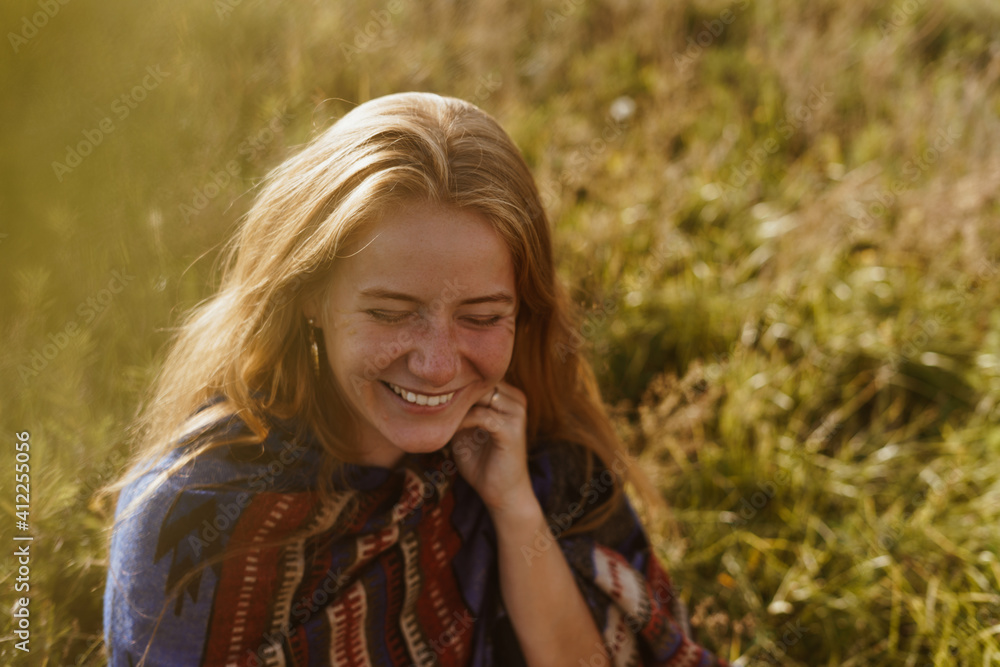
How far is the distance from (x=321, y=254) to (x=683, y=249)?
236 cm

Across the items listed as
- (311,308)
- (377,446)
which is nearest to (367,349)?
(311,308)

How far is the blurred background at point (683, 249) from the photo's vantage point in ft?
6.67

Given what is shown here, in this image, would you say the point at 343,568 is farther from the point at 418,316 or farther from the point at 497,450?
the point at 418,316

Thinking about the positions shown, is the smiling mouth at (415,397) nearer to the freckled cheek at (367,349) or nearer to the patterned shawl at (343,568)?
the freckled cheek at (367,349)

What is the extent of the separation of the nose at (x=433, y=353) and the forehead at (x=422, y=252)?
7 cm

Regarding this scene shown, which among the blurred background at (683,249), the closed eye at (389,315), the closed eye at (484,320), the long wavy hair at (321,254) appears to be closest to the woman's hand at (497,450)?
the long wavy hair at (321,254)

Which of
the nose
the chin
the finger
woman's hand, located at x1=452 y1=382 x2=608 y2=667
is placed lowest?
woman's hand, located at x1=452 y1=382 x2=608 y2=667

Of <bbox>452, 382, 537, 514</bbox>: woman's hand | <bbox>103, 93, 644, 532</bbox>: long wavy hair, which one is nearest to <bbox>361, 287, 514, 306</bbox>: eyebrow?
<bbox>103, 93, 644, 532</bbox>: long wavy hair

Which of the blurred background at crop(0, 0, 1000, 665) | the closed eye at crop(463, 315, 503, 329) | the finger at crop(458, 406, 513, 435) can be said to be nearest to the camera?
the closed eye at crop(463, 315, 503, 329)

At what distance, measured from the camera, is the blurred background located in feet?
6.67

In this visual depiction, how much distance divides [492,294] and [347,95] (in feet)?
7.91

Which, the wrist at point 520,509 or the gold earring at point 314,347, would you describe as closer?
the gold earring at point 314,347

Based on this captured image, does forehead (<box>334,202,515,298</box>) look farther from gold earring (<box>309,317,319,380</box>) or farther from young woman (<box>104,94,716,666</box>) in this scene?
gold earring (<box>309,317,319,380</box>)

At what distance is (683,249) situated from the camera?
332cm
